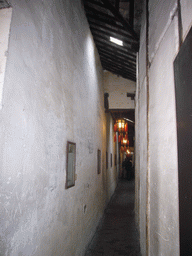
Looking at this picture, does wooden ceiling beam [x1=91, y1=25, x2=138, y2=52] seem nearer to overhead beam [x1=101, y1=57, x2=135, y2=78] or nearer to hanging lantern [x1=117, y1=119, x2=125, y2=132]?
overhead beam [x1=101, y1=57, x2=135, y2=78]

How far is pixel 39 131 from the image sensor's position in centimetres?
210

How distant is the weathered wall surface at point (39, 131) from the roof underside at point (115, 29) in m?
1.02

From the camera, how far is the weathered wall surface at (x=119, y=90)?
25.8 ft

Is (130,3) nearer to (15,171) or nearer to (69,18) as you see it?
(69,18)

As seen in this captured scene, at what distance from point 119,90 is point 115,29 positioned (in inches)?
128

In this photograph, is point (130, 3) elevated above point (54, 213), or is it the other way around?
point (130, 3)

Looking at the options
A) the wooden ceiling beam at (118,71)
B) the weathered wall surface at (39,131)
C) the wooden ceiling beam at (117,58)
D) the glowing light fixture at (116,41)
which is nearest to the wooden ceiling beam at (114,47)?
the glowing light fixture at (116,41)

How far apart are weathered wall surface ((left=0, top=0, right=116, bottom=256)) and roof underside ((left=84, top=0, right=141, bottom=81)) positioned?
102cm

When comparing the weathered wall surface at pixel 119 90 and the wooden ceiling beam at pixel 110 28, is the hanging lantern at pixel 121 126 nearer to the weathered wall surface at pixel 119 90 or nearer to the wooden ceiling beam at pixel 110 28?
the weathered wall surface at pixel 119 90

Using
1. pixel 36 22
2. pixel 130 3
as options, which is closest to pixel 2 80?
pixel 36 22

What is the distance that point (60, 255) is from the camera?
2.65 m

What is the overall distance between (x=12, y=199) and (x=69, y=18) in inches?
125

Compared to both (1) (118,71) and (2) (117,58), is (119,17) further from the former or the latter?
(1) (118,71)

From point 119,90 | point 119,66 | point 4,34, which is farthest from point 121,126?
point 4,34
